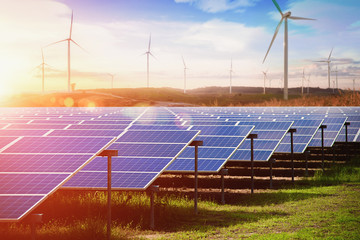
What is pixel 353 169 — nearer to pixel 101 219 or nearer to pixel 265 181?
pixel 265 181

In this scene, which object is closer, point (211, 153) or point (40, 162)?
point (40, 162)

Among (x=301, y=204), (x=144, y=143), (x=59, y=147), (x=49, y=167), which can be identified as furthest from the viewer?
(x=301, y=204)

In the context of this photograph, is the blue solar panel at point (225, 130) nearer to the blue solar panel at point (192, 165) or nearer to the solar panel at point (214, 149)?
the solar panel at point (214, 149)

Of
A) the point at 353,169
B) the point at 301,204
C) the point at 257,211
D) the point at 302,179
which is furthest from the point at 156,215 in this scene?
the point at 353,169

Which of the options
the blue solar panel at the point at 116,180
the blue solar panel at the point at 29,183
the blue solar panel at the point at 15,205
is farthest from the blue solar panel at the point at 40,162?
the blue solar panel at the point at 116,180

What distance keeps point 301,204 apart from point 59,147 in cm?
916

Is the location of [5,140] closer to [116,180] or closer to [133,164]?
[116,180]


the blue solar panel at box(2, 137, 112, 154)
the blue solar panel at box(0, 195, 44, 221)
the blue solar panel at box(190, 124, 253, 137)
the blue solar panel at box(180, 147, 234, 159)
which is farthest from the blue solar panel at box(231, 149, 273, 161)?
the blue solar panel at box(0, 195, 44, 221)

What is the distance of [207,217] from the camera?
15.2m

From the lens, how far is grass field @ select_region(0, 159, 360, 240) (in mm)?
12586

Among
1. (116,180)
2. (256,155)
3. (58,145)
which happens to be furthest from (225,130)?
(58,145)

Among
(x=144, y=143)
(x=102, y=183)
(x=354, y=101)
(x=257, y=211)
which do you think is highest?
(x=354, y=101)

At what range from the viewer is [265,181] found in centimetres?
2305

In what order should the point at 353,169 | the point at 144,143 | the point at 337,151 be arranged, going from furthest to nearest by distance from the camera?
the point at 337,151
the point at 353,169
the point at 144,143
